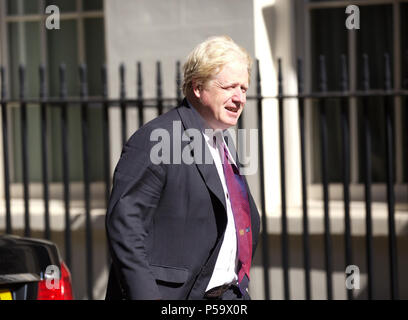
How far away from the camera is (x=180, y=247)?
117 inches

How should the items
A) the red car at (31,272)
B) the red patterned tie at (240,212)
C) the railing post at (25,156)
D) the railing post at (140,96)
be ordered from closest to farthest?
the red patterned tie at (240,212), the red car at (31,272), the railing post at (140,96), the railing post at (25,156)

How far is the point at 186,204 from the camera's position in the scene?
298 centimetres

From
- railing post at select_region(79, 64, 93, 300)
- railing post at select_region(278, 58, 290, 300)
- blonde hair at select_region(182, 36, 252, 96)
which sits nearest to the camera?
blonde hair at select_region(182, 36, 252, 96)

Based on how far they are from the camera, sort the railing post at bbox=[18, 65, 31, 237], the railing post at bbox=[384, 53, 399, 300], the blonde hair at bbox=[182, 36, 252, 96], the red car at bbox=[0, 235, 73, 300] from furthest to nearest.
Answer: the railing post at bbox=[18, 65, 31, 237] → the railing post at bbox=[384, 53, 399, 300] → the red car at bbox=[0, 235, 73, 300] → the blonde hair at bbox=[182, 36, 252, 96]

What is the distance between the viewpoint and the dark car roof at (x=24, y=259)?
349 cm

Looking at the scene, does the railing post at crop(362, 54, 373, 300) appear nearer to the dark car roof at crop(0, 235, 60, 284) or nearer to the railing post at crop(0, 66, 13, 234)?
the dark car roof at crop(0, 235, 60, 284)

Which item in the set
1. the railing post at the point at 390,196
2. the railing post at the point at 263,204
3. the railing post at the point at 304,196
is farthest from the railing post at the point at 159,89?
the railing post at the point at 390,196

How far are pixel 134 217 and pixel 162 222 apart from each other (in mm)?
115

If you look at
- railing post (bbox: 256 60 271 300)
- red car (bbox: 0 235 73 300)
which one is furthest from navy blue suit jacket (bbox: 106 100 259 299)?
railing post (bbox: 256 60 271 300)

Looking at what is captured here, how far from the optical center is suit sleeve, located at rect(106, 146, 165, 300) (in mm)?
2873

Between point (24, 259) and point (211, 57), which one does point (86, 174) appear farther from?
point (211, 57)

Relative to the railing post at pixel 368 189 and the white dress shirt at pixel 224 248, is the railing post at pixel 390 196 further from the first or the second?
the white dress shirt at pixel 224 248
